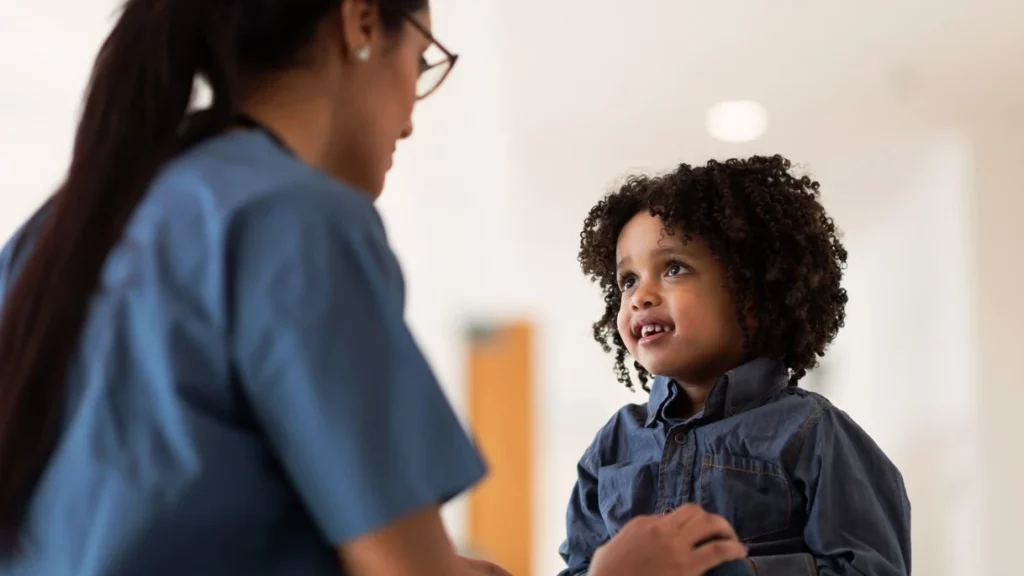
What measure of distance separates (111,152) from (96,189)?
30 mm

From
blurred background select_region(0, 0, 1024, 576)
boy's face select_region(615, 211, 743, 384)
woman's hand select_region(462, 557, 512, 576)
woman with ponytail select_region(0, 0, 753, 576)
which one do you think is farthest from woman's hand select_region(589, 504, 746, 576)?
blurred background select_region(0, 0, 1024, 576)

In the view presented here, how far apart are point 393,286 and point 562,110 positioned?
2.89 meters

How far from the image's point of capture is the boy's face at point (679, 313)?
122 cm

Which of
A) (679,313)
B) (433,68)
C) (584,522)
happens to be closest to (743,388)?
(679,313)

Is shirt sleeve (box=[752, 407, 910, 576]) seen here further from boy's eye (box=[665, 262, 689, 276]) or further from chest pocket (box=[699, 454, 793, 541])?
boy's eye (box=[665, 262, 689, 276])

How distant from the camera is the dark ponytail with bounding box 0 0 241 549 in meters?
0.64

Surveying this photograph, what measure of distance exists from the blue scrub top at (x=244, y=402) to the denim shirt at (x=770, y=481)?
21.2 inches

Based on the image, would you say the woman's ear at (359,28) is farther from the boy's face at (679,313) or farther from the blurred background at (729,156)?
the blurred background at (729,156)

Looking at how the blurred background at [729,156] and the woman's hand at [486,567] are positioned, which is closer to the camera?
the woman's hand at [486,567]

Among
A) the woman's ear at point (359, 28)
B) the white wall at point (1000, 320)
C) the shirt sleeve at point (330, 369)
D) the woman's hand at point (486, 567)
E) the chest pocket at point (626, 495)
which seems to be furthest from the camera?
the white wall at point (1000, 320)

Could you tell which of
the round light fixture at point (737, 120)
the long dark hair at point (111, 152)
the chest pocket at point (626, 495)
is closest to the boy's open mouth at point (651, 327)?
the chest pocket at point (626, 495)

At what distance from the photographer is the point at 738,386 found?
46.1 inches

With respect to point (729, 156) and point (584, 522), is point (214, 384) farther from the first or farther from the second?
point (729, 156)

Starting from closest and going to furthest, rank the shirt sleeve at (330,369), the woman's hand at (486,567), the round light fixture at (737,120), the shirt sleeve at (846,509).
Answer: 1. the shirt sleeve at (330,369)
2. the woman's hand at (486,567)
3. the shirt sleeve at (846,509)
4. the round light fixture at (737,120)
